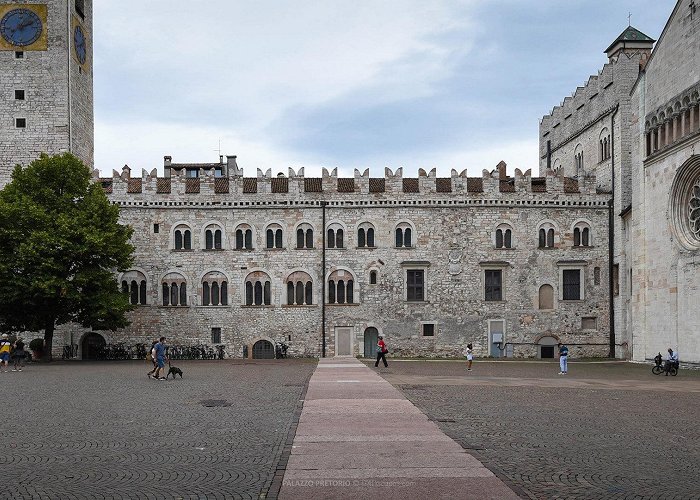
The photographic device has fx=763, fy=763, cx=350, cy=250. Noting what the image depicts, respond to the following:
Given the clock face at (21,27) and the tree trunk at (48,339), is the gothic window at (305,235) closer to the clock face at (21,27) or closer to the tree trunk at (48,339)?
the tree trunk at (48,339)

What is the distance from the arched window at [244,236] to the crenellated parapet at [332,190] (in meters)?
1.67

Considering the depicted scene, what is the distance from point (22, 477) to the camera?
11.8 metres

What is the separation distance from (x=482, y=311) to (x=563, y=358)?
1516cm

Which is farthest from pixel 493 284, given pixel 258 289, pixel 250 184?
pixel 250 184

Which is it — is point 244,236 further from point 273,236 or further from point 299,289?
point 299,289

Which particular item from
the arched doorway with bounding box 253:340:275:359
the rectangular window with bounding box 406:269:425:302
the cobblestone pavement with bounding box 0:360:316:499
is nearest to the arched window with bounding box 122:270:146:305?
the arched doorway with bounding box 253:340:275:359

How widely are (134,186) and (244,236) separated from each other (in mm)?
8262

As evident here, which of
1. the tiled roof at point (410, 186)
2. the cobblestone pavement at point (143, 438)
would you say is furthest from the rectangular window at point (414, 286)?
the cobblestone pavement at point (143, 438)

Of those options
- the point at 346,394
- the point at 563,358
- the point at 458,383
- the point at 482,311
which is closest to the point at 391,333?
the point at 482,311

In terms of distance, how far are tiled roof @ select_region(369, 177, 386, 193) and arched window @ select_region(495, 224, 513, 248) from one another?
26.9 feet

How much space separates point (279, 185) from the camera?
51.8 m

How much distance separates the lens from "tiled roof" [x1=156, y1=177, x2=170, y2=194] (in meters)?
51.0

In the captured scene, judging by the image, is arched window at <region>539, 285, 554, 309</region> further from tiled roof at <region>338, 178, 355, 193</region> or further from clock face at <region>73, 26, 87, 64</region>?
clock face at <region>73, 26, 87, 64</region>

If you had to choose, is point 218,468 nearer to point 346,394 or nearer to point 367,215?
point 346,394
